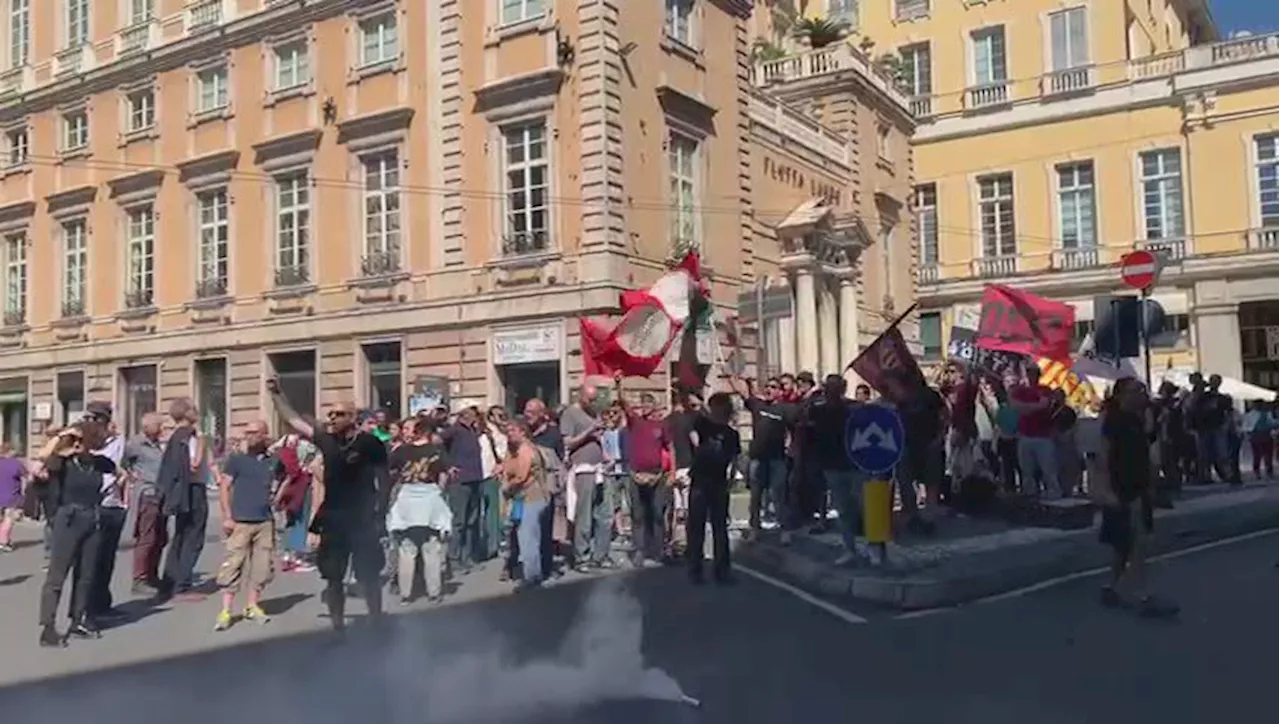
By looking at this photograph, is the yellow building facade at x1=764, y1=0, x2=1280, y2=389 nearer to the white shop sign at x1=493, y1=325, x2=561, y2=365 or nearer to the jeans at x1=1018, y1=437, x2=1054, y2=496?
the white shop sign at x1=493, y1=325, x2=561, y2=365

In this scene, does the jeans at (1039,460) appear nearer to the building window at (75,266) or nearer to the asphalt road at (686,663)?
the asphalt road at (686,663)

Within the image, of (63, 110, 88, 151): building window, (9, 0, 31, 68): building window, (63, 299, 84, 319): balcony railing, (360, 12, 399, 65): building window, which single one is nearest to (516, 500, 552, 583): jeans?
(360, 12, 399, 65): building window

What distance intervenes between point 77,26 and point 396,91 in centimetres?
1287

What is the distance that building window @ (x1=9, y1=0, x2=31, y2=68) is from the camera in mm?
34125

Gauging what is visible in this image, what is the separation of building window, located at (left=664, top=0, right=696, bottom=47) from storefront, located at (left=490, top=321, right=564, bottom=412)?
7006 millimetres

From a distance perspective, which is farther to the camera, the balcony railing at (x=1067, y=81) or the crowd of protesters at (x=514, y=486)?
the balcony railing at (x=1067, y=81)

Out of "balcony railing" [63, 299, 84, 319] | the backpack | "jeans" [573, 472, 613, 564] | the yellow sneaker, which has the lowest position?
the yellow sneaker

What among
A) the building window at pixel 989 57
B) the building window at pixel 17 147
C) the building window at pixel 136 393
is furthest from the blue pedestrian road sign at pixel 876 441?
the building window at pixel 989 57

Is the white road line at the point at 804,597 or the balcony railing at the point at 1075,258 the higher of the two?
the balcony railing at the point at 1075,258

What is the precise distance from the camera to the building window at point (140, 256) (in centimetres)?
3006

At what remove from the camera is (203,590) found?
39.8ft

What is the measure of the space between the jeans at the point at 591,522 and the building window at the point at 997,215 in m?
33.4

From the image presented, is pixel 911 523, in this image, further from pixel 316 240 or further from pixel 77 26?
pixel 77 26

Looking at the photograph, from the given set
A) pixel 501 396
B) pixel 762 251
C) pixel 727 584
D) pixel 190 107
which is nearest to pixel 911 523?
pixel 727 584
